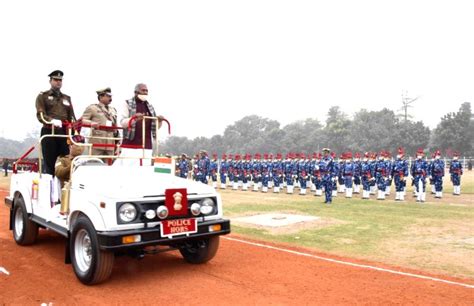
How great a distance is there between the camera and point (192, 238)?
5.05 metres

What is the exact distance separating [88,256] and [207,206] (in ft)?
5.41

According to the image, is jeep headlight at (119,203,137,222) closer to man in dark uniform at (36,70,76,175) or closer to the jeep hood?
the jeep hood

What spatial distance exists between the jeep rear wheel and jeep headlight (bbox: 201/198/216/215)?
0.43 meters

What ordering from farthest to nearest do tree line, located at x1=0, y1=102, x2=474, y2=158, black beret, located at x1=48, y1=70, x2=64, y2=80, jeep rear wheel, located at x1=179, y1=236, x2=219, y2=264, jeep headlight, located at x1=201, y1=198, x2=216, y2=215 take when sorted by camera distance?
tree line, located at x1=0, y1=102, x2=474, y2=158, black beret, located at x1=48, y1=70, x2=64, y2=80, jeep rear wheel, located at x1=179, y1=236, x2=219, y2=264, jeep headlight, located at x1=201, y1=198, x2=216, y2=215

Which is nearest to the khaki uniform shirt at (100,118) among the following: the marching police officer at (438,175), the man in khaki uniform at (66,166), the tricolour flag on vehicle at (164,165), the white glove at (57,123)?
the white glove at (57,123)

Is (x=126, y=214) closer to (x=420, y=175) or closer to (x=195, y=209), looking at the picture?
(x=195, y=209)

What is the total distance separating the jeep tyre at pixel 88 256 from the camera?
464 cm

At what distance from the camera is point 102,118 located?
6.72 meters

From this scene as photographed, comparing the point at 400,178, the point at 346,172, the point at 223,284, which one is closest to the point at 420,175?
the point at 400,178

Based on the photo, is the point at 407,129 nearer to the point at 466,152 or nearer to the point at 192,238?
the point at 466,152

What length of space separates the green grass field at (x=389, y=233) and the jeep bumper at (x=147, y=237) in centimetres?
267

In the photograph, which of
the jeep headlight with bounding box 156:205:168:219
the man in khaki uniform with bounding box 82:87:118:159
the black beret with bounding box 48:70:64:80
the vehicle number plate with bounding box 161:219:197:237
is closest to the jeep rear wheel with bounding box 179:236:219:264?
the vehicle number plate with bounding box 161:219:197:237

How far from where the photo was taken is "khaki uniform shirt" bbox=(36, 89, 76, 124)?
22.1 ft

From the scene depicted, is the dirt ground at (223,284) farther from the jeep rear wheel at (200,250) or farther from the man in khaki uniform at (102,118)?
the man in khaki uniform at (102,118)
